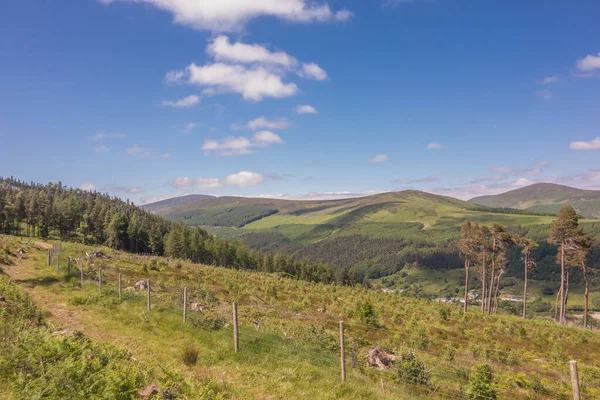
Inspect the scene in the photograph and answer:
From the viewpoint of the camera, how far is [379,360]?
15.3 meters

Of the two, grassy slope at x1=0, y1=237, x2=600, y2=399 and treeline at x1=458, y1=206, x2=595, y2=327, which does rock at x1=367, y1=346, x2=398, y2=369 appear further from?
treeline at x1=458, y1=206, x2=595, y2=327

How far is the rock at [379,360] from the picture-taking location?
Answer: 1503 centimetres

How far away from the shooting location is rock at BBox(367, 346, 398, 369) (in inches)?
592

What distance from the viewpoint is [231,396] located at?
8555 mm

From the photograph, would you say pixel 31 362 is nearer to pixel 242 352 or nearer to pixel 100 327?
pixel 242 352

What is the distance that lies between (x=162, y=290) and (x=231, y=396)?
21242 millimetres

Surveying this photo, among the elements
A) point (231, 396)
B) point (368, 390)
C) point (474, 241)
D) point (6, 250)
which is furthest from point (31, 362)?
point (474, 241)

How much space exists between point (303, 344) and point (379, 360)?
405cm

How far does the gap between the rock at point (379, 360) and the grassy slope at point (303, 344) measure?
1.93 feet

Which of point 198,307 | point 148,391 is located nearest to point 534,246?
point 198,307

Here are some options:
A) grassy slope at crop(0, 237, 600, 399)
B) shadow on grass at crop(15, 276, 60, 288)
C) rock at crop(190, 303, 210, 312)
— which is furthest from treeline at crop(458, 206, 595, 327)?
shadow on grass at crop(15, 276, 60, 288)

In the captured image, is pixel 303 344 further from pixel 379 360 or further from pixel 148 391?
pixel 148 391

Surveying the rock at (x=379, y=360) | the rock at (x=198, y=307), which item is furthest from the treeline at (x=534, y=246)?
the rock at (x=198, y=307)

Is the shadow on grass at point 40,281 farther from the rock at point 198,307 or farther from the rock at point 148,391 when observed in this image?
the rock at point 148,391
